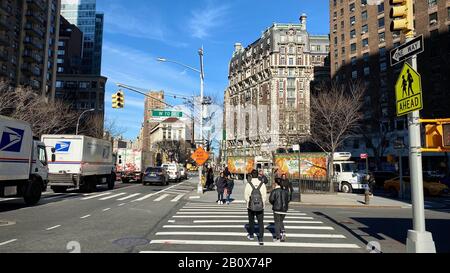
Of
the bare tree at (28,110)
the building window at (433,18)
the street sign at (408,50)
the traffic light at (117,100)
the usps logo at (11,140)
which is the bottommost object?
the usps logo at (11,140)

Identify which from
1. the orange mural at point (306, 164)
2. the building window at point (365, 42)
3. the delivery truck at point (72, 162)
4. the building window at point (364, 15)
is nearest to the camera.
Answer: the delivery truck at point (72, 162)

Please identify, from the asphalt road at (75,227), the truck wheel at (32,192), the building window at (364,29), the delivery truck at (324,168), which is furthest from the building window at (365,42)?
the truck wheel at (32,192)

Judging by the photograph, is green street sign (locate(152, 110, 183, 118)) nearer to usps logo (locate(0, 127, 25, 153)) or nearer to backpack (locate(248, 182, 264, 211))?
usps logo (locate(0, 127, 25, 153))

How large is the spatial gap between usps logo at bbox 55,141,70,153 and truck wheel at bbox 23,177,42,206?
5892 mm

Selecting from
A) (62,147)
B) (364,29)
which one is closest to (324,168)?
(62,147)

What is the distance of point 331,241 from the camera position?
29.6 feet

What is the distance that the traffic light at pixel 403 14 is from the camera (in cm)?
738

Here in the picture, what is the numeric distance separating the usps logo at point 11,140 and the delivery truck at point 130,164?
22.0 metres

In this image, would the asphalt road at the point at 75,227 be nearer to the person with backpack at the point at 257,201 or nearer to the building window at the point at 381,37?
the person with backpack at the point at 257,201

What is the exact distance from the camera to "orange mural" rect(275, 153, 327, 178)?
3011cm

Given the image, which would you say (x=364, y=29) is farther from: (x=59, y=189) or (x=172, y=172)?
(x=59, y=189)

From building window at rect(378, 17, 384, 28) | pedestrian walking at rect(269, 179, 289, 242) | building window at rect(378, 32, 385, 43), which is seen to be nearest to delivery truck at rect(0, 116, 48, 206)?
pedestrian walking at rect(269, 179, 289, 242)

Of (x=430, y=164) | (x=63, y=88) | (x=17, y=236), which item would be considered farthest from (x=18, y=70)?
(x=430, y=164)

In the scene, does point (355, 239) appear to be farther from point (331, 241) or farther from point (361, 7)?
point (361, 7)
